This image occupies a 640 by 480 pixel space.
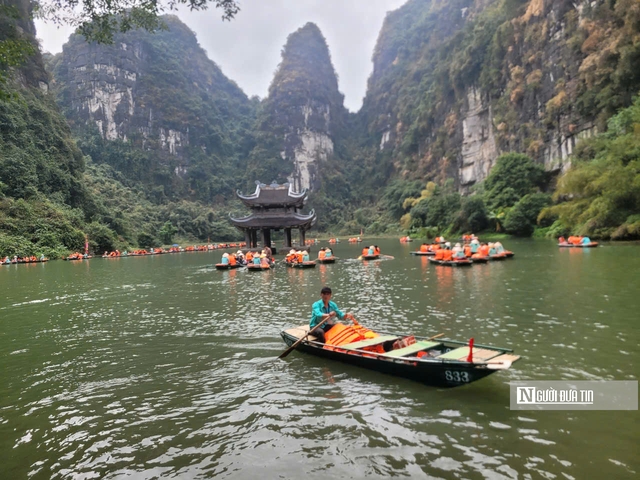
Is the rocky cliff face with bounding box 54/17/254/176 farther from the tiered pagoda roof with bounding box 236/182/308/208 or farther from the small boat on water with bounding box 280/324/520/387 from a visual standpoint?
the small boat on water with bounding box 280/324/520/387

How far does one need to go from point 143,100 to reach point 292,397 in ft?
336

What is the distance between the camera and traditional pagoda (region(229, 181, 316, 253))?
3503cm

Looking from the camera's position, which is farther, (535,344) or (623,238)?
(623,238)

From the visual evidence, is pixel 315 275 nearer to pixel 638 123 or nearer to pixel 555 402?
pixel 555 402

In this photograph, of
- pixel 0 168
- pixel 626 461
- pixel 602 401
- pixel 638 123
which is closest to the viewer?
pixel 626 461

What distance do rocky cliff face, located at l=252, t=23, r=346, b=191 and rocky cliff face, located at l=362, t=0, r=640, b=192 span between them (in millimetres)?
18947

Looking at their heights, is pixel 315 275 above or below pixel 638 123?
below

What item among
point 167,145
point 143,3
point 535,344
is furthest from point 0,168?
point 167,145

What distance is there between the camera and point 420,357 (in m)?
5.48

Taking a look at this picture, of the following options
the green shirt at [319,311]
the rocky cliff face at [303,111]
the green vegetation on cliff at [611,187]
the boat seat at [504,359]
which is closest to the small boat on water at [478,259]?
the green vegetation on cliff at [611,187]

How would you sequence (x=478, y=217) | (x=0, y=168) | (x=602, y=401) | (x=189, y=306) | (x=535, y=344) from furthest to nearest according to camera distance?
(x=478, y=217), (x=0, y=168), (x=189, y=306), (x=535, y=344), (x=602, y=401)

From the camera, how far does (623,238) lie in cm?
2400

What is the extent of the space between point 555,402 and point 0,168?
47.0 meters

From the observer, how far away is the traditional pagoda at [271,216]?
115 ft
